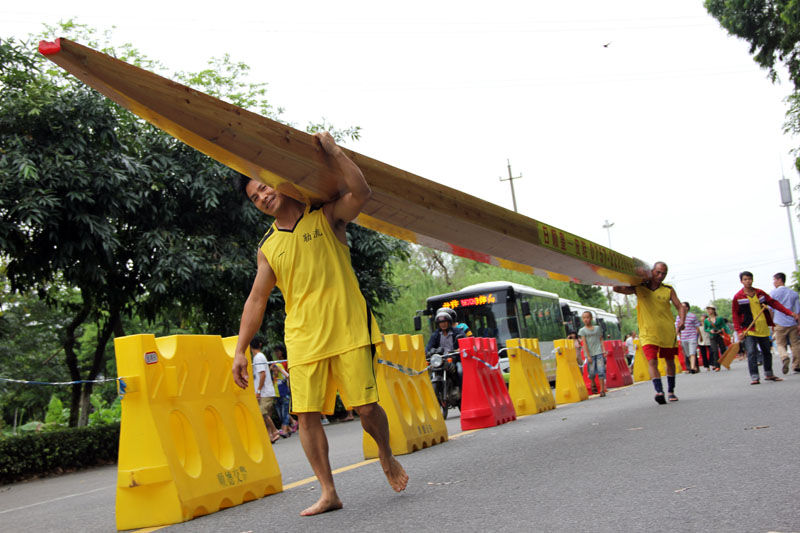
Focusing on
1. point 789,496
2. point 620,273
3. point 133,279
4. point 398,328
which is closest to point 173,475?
point 789,496

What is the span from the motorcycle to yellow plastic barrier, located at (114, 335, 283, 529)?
7.08m

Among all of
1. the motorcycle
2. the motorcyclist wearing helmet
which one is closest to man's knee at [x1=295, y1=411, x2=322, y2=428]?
the motorcycle

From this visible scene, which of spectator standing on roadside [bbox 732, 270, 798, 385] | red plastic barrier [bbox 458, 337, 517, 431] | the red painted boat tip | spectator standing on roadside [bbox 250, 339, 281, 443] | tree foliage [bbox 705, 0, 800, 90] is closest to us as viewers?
the red painted boat tip

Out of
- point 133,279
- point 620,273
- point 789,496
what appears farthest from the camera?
point 133,279

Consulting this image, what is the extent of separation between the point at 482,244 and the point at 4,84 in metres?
10.9

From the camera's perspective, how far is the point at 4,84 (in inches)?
579

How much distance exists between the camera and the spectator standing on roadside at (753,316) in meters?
13.1

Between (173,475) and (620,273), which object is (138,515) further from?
(620,273)

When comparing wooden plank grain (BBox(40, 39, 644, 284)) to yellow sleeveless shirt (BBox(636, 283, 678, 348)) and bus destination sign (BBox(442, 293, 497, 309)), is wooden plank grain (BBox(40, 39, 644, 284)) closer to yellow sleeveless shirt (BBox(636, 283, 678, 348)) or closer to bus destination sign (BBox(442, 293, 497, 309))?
yellow sleeveless shirt (BBox(636, 283, 678, 348))

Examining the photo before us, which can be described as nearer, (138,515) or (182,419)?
(138,515)

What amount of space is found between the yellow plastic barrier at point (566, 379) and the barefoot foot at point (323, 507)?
36.4 ft

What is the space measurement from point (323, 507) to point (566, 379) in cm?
1139

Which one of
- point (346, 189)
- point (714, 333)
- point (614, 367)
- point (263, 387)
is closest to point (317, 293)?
point (346, 189)

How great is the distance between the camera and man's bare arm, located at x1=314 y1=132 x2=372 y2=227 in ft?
15.4
